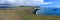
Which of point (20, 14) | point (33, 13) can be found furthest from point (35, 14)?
point (20, 14)

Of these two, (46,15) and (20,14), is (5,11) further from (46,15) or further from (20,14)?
(46,15)

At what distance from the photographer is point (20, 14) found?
0.90 m

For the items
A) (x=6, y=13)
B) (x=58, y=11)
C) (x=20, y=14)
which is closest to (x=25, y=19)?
(x=20, y=14)

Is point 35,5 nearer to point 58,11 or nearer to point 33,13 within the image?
point 33,13

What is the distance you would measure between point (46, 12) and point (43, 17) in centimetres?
5

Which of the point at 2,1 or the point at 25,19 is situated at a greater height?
the point at 2,1

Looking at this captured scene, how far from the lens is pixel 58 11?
35.0 inches

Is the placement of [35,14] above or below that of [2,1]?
below

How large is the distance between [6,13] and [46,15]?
32cm

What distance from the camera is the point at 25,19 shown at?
0.89 meters

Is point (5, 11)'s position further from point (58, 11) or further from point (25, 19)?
point (58, 11)

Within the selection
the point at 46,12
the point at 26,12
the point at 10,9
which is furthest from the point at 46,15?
the point at 10,9

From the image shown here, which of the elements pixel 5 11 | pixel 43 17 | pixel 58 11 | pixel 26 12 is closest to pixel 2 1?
pixel 5 11

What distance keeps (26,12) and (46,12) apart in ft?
0.52
